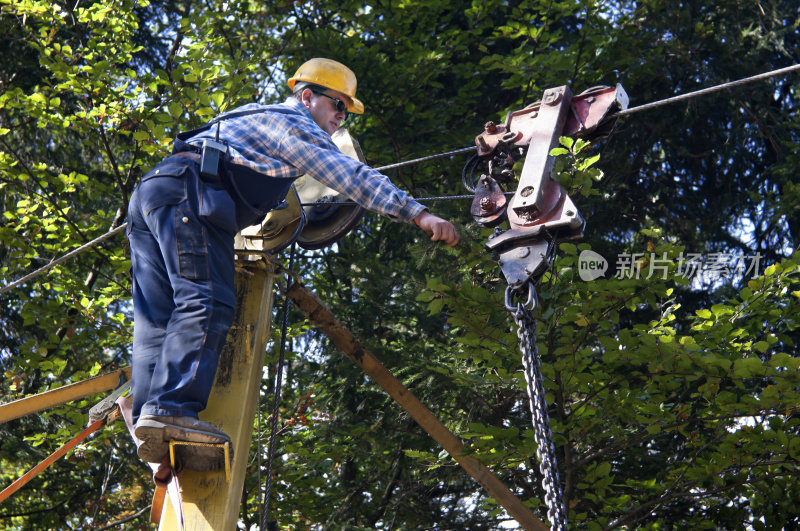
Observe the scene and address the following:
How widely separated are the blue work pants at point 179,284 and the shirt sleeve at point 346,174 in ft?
1.15

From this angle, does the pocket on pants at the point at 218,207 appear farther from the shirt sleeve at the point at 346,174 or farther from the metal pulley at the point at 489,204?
the metal pulley at the point at 489,204

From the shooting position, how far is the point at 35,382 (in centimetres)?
851

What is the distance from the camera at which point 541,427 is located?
301 centimetres

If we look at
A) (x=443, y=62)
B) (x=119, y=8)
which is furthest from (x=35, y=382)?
(x=443, y=62)

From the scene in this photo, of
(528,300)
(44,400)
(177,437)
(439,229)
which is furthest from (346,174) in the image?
(44,400)

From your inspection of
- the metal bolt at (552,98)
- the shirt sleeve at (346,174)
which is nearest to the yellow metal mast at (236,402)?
the shirt sleeve at (346,174)

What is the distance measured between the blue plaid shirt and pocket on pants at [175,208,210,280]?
0.33m

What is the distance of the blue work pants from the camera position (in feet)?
10.8

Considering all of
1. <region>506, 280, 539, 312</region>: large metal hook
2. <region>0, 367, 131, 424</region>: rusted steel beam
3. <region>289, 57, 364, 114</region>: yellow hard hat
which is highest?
<region>289, 57, 364, 114</region>: yellow hard hat

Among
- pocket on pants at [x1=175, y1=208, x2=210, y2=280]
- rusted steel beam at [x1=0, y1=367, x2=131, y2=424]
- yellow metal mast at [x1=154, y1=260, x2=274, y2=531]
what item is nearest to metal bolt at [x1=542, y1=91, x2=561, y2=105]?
yellow metal mast at [x1=154, y1=260, x2=274, y2=531]

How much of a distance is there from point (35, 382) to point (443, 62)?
481 cm

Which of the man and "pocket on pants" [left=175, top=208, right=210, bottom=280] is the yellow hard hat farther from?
"pocket on pants" [left=175, top=208, right=210, bottom=280]

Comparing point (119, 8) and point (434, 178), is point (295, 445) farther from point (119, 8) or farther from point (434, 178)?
point (119, 8)

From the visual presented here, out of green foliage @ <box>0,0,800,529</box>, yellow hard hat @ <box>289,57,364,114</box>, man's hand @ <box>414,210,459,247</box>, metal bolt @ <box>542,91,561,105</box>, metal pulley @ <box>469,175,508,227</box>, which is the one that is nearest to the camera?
man's hand @ <box>414,210,459,247</box>
